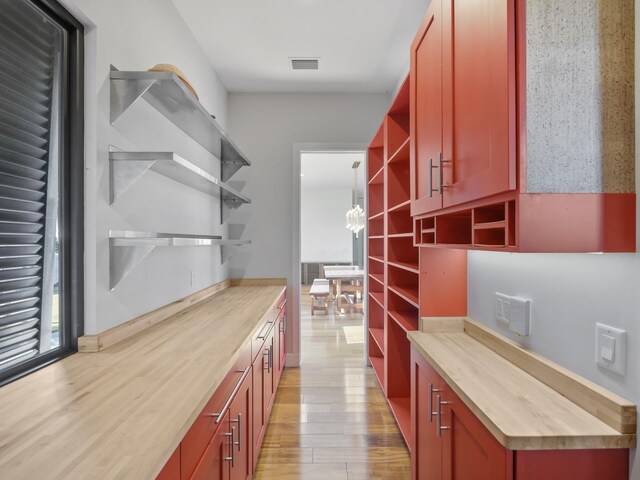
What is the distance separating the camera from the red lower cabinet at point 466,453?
2.85ft

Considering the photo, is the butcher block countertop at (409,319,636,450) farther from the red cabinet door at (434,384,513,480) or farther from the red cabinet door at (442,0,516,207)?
the red cabinet door at (442,0,516,207)

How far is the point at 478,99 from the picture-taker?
1082 millimetres

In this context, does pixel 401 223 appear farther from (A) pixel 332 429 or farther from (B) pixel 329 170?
(B) pixel 329 170

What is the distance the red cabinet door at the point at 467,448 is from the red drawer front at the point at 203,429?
2.59 feet

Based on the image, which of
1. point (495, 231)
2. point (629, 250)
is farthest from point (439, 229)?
point (629, 250)

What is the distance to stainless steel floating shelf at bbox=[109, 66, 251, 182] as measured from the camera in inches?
60.6

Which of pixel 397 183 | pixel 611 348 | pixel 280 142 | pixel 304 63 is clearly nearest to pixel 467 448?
pixel 611 348

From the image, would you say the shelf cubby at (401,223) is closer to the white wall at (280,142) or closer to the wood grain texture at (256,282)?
the white wall at (280,142)

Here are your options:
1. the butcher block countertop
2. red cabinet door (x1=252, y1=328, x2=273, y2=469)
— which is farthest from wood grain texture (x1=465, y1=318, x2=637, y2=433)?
red cabinet door (x1=252, y1=328, x2=273, y2=469)

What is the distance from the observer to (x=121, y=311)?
161cm

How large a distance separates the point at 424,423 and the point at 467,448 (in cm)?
46

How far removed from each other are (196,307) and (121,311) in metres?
0.81

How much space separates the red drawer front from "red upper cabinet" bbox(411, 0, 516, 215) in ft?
3.39

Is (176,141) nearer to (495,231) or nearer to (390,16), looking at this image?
(390,16)
